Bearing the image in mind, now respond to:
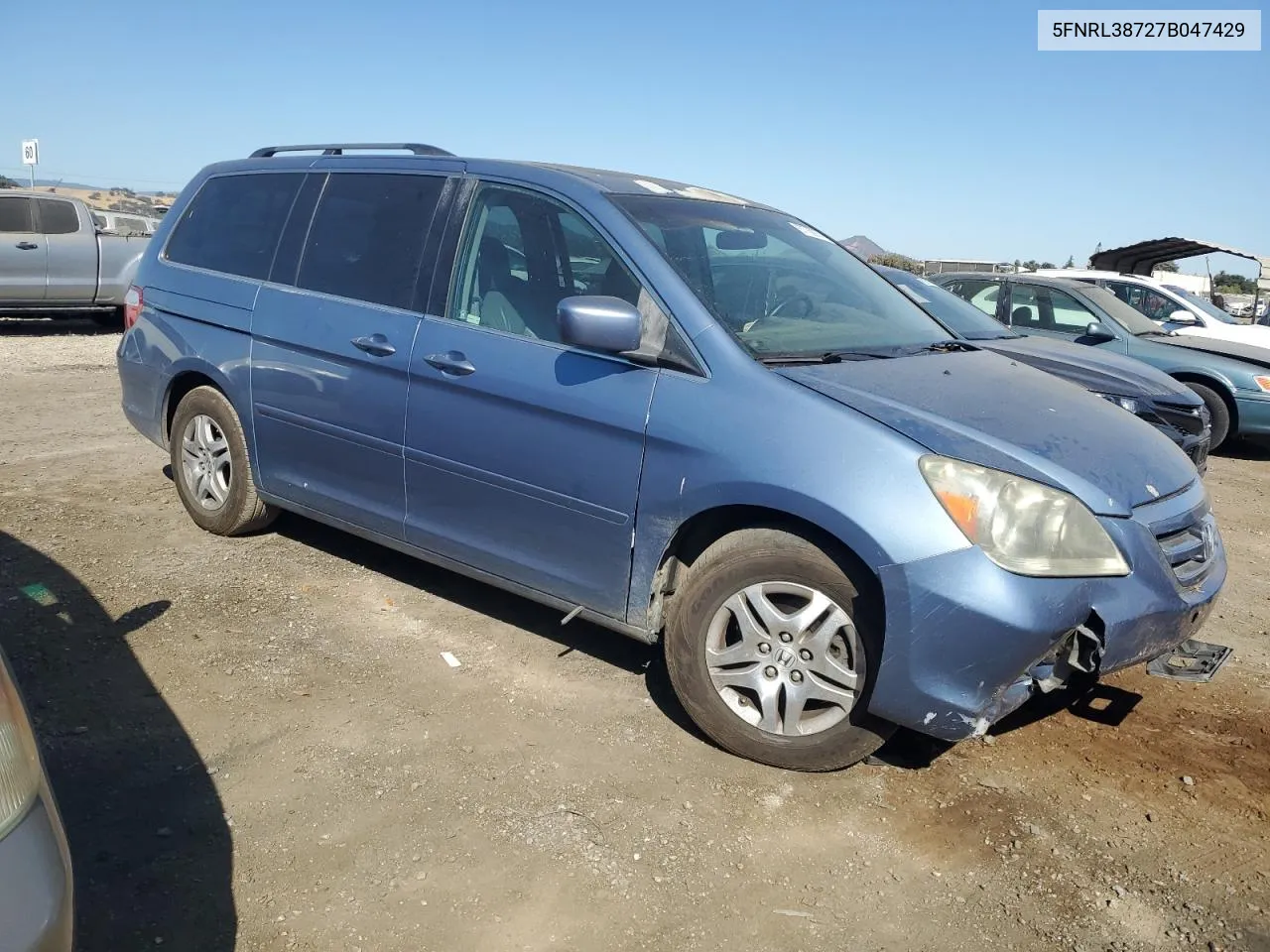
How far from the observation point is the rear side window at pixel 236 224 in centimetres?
490

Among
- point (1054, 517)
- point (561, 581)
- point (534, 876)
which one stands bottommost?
point (534, 876)

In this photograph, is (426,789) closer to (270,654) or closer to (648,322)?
(270,654)

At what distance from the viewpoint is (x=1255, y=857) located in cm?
305

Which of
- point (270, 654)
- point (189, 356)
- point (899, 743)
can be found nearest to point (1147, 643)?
point (899, 743)

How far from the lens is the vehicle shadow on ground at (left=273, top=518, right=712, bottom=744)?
4074 mm

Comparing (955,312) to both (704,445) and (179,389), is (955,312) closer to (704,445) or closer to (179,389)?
(704,445)

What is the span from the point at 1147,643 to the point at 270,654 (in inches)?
123

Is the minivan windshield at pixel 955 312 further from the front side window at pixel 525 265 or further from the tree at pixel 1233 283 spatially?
the tree at pixel 1233 283

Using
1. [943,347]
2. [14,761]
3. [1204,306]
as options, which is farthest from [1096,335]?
[14,761]

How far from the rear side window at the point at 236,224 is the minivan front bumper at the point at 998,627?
3348mm

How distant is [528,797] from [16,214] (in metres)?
13.2

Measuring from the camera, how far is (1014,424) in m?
3.35

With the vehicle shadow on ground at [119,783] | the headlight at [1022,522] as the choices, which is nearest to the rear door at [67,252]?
the vehicle shadow on ground at [119,783]

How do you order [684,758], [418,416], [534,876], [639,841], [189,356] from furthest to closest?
1. [189,356]
2. [418,416]
3. [684,758]
4. [639,841]
5. [534,876]
